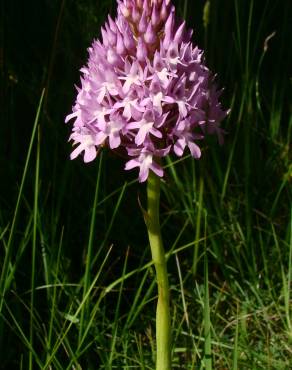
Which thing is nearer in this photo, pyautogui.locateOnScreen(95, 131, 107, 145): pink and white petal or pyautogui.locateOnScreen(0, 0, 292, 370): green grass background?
pyautogui.locateOnScreen(95, 131, 107, 145): pink and white petal

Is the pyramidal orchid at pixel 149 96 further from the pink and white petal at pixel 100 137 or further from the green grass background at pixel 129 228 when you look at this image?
the green grass background at pixel 129 228

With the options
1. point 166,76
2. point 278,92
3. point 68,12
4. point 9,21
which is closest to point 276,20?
point 278,92

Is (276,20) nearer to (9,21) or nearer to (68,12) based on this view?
(68,12)

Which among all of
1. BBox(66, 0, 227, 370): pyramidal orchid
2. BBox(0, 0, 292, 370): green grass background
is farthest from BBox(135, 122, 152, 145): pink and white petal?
BBox(0, 0, 292, 370): green grass background

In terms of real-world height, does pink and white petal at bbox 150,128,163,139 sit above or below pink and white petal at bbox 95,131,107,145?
below

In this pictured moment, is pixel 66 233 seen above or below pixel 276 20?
below

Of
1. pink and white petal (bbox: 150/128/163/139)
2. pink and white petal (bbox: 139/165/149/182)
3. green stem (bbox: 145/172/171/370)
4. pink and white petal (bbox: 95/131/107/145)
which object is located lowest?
green stem (bbox: 145/172/171/370)

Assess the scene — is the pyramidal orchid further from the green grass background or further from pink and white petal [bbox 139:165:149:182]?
the green grass background

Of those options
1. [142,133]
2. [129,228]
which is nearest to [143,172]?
[142,133]
